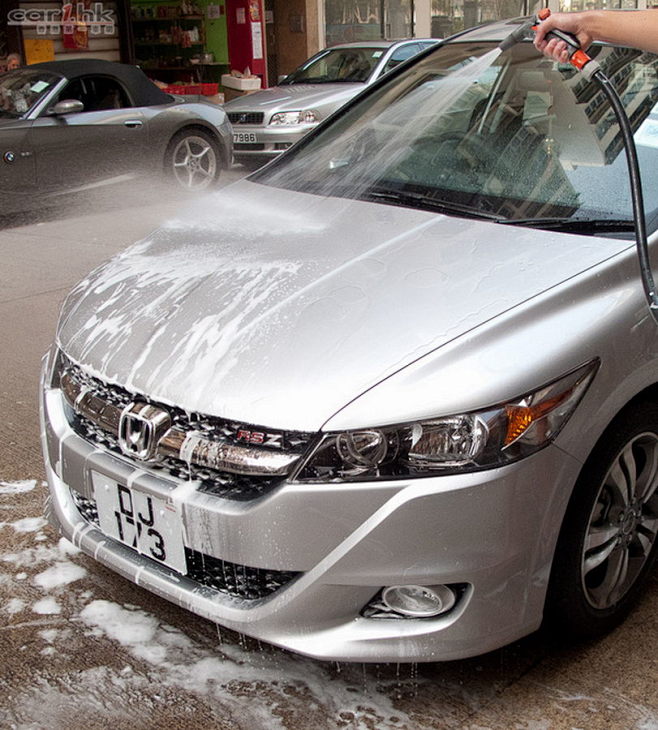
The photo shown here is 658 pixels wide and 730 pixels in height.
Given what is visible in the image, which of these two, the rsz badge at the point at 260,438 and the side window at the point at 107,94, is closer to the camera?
the rsz badge at the point at 260,438

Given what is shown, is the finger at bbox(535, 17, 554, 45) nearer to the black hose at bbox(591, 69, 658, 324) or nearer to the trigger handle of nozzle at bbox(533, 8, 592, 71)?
the trigger handle of nozzle at bbox(533, 8, 592, 71)

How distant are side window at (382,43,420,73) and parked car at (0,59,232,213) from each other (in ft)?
8.34

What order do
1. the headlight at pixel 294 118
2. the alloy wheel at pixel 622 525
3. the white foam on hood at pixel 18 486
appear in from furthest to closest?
the headlight at pixel 294 118 → the white foam on hood at pixel 18 486 → the alloy wheel at pixel 622 525

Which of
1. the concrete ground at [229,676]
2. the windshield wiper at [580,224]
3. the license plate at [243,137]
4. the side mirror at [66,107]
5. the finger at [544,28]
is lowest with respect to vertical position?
the concrete ground at [229,676]

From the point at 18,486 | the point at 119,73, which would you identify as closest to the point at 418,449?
the point at 18,486

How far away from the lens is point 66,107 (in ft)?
30.2

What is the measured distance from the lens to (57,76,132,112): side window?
31.2ft

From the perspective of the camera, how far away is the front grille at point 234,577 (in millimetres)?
2449

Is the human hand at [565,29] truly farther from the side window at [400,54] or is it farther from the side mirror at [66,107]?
the side window at [400,54]

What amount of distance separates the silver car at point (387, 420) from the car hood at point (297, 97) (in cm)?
861

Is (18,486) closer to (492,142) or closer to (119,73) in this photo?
(492,142)

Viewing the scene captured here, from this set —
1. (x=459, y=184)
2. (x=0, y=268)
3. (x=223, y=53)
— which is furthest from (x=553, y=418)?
(x=223, y=53)

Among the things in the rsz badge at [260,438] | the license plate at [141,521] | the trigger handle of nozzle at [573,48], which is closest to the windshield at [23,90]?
the trigger handle of nozzle at [573,48]

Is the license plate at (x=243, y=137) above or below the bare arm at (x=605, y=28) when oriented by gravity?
below
